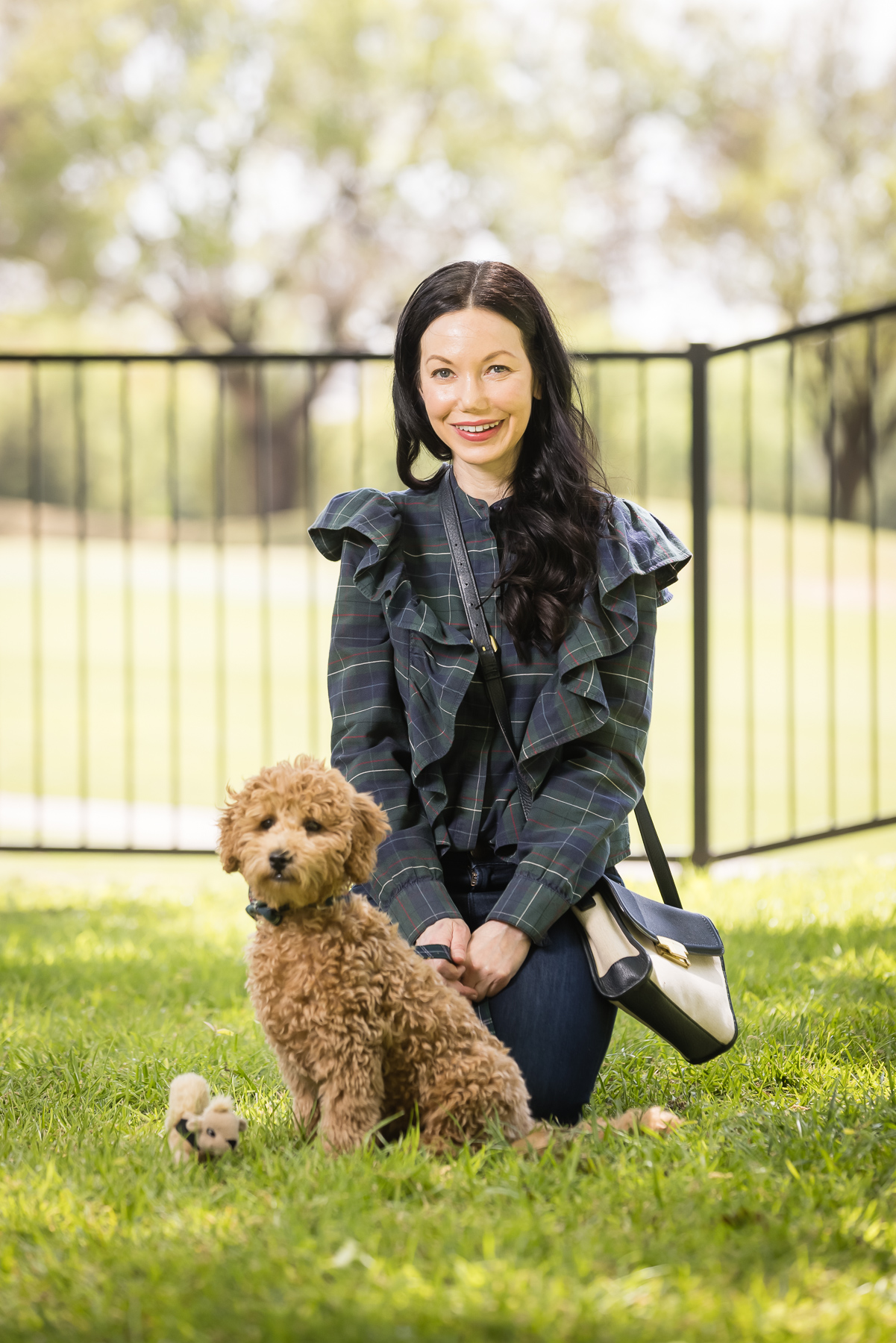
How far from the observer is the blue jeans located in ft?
7.14

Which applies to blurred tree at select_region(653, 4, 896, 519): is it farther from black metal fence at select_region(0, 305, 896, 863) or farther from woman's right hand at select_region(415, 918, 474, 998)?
woman's right hand at select_region(415, 918, 474, 998)

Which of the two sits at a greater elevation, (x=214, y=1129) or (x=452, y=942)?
(x=452, y=942)

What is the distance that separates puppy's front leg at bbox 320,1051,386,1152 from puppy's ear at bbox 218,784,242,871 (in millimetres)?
351

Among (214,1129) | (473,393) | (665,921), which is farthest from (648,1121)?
(473,393)

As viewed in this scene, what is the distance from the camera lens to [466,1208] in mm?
1753

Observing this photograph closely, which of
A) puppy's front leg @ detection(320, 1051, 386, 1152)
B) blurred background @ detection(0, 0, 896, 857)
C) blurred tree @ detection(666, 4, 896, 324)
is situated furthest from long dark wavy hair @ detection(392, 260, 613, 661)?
blurred tree @ detection(666, 4, 896, 324)

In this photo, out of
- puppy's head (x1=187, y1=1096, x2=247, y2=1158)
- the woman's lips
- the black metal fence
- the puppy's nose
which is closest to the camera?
the puppy's nose

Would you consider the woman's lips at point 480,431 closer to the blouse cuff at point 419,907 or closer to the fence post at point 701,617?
the blouse cuff at point 419,907

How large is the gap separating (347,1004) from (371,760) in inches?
21.0

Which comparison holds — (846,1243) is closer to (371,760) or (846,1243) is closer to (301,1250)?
(301,1250)

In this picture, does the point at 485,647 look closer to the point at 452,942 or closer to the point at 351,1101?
the point at 452,942

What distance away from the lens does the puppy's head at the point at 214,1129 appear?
1945 millimetres

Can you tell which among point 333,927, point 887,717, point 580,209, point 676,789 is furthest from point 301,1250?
point 580,209

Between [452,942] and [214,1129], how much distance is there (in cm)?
51
